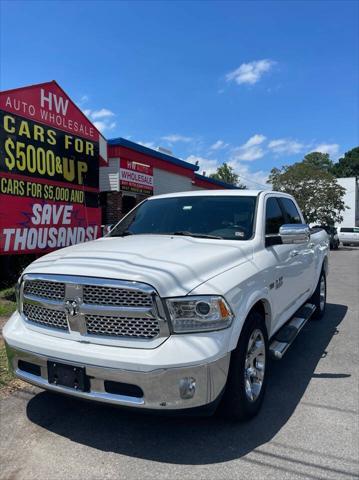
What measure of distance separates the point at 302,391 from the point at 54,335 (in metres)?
2.44

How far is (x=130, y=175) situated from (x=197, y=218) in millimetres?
10341

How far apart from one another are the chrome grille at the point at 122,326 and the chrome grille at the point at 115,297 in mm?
104

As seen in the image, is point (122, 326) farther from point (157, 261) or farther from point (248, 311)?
point (248, 311)

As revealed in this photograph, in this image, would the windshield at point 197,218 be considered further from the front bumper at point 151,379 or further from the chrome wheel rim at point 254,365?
the front bumper at point 151,379

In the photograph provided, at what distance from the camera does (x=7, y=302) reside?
760 centimetres

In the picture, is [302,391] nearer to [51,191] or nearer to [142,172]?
[51,191]

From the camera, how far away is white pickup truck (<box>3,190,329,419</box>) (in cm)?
293

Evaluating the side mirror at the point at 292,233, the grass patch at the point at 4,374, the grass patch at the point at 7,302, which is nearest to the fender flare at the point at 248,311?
the side mirror at the point at 292,233

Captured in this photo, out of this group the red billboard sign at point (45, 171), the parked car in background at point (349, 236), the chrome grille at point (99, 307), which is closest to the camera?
the chrome grille at point (99, 307)

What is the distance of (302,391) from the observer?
431cm

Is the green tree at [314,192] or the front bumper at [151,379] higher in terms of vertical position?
the green tree at [314,192]

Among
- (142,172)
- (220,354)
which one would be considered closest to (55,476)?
(220,354)

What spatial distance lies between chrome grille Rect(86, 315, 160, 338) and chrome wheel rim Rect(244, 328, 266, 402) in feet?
2.98

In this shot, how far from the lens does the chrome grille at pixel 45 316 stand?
3.35 meters
